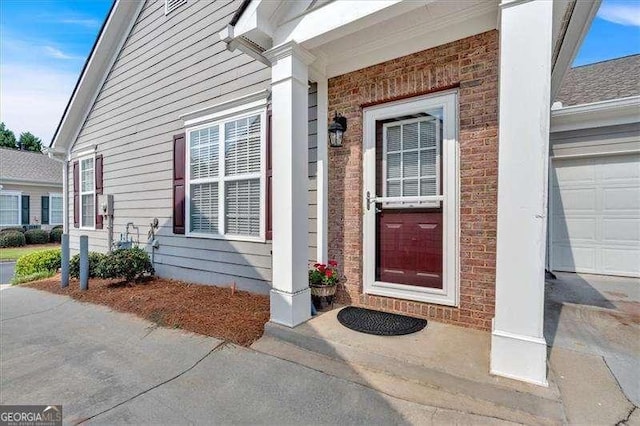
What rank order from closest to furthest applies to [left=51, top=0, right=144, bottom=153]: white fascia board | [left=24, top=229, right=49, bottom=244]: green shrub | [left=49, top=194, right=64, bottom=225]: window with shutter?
[left=51, top=0, right=144, bottom=153]: white fascia board, [left=24, top=229, right=49, bottom=244]: green shrub, [left=49, top=194, right=64, bottom=225]: window with shutter

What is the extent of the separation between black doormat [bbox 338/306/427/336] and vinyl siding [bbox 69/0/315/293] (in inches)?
40.0

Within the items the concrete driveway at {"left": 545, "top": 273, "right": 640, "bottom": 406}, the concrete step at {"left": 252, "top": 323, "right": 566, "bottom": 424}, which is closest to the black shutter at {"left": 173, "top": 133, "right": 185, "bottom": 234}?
the concrete step at {"left": 252, "top": 323, "right": 566, "bottom": 424}

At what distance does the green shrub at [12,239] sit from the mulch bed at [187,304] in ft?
33.1

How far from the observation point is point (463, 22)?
2793mm

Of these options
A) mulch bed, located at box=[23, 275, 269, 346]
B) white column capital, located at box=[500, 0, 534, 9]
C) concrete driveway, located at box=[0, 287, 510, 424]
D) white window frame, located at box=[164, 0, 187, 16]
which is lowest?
concrete driveway, located at box=[0, 287, 510, 424]

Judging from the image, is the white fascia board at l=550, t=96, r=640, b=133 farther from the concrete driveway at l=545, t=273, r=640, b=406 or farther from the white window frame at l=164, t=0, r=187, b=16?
the white window frame at l=164, t=0, r=187, b=16

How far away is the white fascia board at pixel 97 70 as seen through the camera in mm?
6551

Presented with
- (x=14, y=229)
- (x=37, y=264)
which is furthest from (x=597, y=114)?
(x=14, y=229)

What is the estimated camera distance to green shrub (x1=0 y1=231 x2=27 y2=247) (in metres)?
12.6

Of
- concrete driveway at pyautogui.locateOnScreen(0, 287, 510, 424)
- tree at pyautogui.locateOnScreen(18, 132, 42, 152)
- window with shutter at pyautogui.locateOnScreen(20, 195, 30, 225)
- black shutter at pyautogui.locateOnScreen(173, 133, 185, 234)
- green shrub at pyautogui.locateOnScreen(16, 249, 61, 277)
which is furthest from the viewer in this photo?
tree at pyautogui.locateOnScreen(18, 132, 42, 152)

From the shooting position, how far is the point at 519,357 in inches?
80.0

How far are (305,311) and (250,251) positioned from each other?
5.36 feet

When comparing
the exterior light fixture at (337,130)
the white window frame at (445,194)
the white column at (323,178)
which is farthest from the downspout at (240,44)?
the white window frame at (445,194)

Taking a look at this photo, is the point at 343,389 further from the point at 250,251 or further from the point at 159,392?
the point at 250,251
